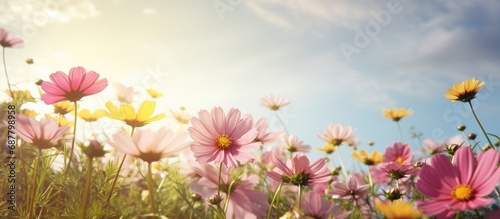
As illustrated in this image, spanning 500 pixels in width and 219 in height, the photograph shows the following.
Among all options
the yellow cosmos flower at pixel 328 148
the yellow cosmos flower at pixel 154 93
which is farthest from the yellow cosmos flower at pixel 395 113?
the yellow cosmos flower at pixel 154 93

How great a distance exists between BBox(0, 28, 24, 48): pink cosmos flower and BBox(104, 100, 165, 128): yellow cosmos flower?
3.37ft

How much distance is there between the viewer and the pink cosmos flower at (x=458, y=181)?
1.56ft

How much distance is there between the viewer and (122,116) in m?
0.67

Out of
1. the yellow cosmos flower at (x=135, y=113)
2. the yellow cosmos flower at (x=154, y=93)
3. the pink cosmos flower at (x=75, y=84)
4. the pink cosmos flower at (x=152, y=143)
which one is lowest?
the pink cosmos flower at (x=152, y=143)

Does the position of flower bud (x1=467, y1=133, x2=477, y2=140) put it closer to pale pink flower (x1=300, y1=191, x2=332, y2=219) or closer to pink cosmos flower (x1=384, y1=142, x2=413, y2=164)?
pink cosmos flower (x1=384, y1=142, x2=413, y2=164)

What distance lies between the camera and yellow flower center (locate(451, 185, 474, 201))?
1.64 ft

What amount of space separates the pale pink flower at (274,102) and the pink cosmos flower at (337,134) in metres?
0.31

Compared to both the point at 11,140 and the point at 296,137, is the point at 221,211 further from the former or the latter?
the point at 296,137

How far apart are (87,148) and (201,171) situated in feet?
1.05

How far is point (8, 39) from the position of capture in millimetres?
1461

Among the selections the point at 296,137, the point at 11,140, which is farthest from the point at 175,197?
the point at 11,140

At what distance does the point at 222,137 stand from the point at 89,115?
0.75 meters

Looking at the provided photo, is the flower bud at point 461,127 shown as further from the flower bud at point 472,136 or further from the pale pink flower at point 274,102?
the pale pink flower at point 274,102

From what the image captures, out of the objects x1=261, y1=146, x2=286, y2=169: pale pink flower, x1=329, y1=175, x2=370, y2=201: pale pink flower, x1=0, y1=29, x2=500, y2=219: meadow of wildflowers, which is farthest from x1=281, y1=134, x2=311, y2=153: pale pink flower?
x1=329, y1=175, x2=370, y2=201: pale pink flower
